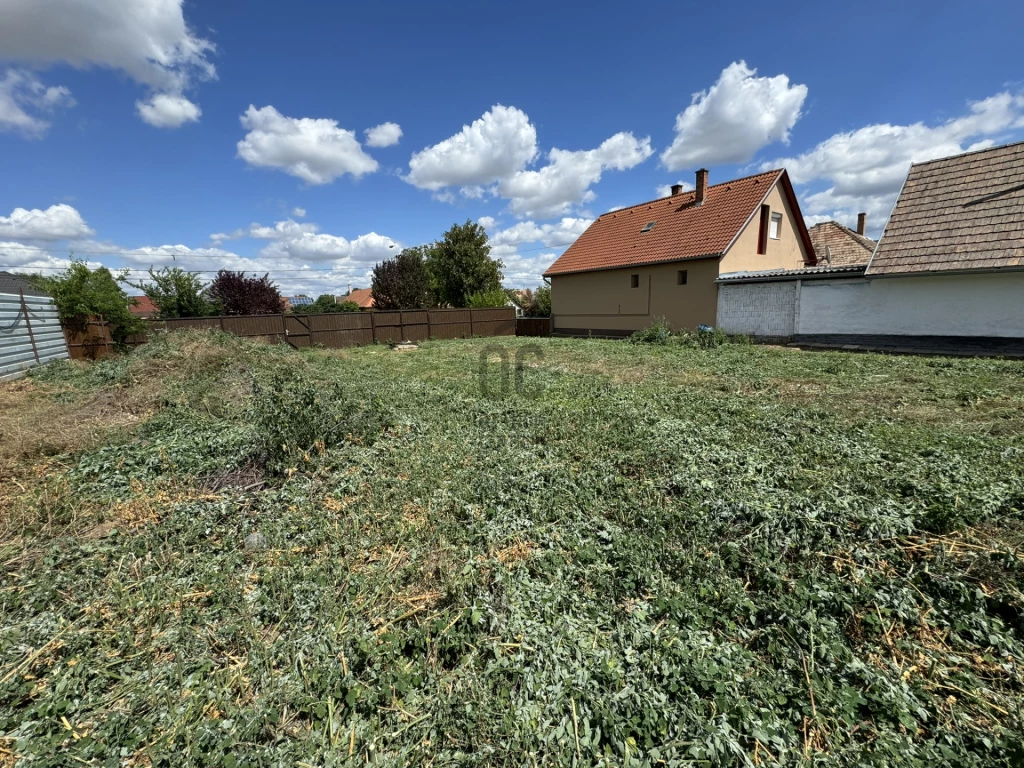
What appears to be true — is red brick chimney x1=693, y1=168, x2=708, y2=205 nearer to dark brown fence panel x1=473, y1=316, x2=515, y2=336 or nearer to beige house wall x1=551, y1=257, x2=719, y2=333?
beige house wall x1=551, y1=257, x2=719, y2=333

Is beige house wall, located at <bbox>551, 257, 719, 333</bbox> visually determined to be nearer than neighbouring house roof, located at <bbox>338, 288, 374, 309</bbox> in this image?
Yes

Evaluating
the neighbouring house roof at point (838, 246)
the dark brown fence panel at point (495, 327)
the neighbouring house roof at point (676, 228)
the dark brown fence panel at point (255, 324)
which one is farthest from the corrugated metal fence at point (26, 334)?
the neighbouring house roof at point (838, 246)

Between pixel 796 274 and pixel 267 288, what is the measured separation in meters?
25.1

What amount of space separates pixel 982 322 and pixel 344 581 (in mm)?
13980

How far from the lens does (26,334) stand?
936cm

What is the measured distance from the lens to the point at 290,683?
1741 mm

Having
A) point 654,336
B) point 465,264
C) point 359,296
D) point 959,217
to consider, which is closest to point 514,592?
point 654,336

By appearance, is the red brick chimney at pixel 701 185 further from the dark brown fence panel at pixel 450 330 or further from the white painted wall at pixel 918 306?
the dark brown fence panel at pixel 450 330

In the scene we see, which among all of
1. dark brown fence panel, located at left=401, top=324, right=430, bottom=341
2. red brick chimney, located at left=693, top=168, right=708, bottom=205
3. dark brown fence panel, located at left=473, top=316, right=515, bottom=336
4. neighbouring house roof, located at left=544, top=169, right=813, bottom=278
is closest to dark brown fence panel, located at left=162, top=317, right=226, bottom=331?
dark brown fence panel, located at left=401, top=324, right=430, bottom=341

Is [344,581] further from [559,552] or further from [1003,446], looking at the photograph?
[1003,446]

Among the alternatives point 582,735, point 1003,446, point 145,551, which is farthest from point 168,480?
point 1003,446

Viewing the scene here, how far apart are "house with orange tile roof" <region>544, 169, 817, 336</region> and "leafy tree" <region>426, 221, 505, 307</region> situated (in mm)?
10170

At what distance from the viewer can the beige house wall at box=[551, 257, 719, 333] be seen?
14.4m

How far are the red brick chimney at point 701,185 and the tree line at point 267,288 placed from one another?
35.6ft
